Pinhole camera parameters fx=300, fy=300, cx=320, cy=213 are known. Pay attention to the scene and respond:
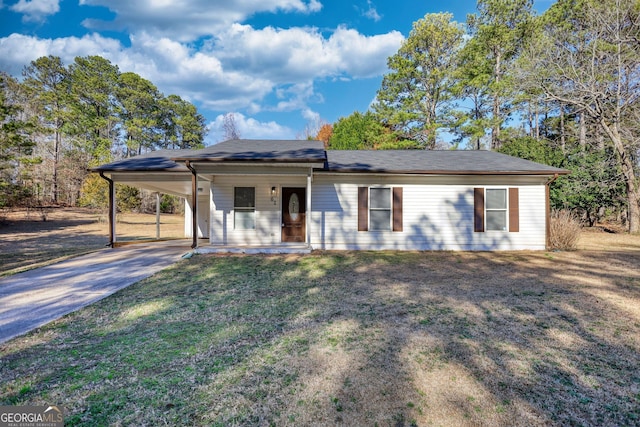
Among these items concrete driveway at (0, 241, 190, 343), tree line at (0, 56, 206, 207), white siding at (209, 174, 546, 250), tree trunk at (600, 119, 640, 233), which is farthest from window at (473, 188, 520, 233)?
tree line at (0, 56, 206, 207)

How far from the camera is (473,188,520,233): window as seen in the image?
9750mm

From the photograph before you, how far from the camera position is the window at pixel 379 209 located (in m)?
9.89

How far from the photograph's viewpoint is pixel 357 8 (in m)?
15.7

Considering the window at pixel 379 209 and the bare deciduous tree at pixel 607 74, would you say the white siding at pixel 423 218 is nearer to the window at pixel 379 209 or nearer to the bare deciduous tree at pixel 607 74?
the window at pixel 379 209

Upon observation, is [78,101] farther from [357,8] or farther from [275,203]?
[275,203]

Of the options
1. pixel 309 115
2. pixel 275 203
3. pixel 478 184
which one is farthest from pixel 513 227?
pixel 309 115

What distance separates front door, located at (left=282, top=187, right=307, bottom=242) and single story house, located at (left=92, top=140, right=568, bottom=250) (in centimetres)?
3

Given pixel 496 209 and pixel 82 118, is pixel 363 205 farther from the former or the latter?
pixel 82 118

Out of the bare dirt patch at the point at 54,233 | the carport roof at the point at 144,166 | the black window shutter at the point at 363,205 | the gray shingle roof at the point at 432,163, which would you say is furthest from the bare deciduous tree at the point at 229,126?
the black window shutter at the point at 363,205

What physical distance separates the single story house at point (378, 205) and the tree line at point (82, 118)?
13.9m

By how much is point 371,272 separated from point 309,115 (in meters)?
30.8

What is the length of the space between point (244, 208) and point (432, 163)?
658cm

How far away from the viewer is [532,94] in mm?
16219

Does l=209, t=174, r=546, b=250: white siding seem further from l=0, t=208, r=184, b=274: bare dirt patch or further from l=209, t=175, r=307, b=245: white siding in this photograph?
l=0, t=208, r=184, b=274: bare dirt patch
